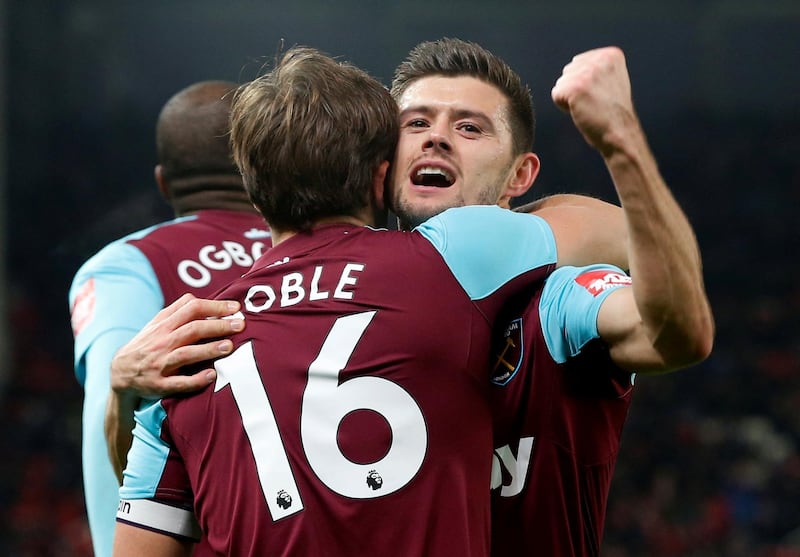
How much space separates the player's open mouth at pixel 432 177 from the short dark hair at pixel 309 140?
308 mm

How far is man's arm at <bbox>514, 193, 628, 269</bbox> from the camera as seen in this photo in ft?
7.62

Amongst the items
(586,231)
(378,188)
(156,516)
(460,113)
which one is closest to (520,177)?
(460,113)

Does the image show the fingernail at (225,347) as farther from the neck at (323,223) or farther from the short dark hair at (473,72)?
the short dark hair at (473,72)

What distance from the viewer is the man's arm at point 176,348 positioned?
2.15 meters

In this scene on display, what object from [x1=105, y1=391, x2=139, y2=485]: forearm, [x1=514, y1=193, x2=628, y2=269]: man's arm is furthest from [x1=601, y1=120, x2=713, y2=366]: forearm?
[x1=105, y1=391, x2=139, y2=485]: forearm

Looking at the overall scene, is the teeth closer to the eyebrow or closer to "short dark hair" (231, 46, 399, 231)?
the eyebrow

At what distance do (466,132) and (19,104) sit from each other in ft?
44.8

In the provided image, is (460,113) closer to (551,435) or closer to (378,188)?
(378,188)

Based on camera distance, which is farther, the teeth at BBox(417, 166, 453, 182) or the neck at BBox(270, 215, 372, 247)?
the teeth at BBox(417, 166, 453, 182)

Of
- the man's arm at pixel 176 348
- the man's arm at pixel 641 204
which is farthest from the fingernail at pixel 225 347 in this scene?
the man's arm at pixel 641 204

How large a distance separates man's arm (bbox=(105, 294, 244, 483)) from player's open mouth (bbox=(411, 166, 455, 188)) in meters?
0.62

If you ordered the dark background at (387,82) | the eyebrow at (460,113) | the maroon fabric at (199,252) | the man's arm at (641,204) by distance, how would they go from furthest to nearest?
the dark background at (387,82), the maroon fabric at (199,252), the eyebrow at (460,113), the man's arm at (641,204)

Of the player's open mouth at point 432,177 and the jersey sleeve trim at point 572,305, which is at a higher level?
the player's open mouth at point 432,177

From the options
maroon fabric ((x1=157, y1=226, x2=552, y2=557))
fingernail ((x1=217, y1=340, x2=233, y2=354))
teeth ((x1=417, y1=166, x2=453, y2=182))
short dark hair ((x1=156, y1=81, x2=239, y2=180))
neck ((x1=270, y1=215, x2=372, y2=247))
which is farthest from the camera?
short dark hair ((x1=156, y1=81, x2=239, y2=180))
